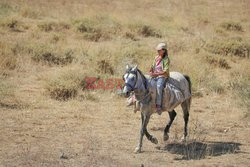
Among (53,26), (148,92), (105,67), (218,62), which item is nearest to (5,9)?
(53,26)

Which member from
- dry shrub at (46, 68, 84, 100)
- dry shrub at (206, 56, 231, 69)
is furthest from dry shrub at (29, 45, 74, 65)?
dry shrub at (206, 56, 231, 69)

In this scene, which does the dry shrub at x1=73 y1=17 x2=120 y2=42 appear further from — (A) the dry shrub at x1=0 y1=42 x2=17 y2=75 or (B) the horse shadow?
(B) the horse shadow

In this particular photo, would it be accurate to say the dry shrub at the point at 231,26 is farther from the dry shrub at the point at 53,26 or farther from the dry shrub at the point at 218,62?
the dry shrub at the point at 53,26

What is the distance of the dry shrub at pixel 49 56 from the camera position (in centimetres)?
1484

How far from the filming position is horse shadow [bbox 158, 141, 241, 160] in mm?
7957

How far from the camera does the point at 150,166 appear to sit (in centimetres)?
729

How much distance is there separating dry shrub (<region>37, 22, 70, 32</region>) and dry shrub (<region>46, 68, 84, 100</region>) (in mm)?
7985

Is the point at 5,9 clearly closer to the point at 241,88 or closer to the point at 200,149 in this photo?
the point at 241,88

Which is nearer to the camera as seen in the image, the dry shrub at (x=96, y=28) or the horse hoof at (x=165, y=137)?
the horse hoof at (x=165, y=137)

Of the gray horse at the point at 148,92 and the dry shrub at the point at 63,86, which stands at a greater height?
the gray horse at the point at 148,92

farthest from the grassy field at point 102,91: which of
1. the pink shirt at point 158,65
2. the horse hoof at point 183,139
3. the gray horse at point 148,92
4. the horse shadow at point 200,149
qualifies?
the pink shirt at point 158,65

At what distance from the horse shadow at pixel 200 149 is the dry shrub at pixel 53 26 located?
Answer: 12.4 metres

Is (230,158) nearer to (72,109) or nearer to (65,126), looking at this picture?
(65,126)

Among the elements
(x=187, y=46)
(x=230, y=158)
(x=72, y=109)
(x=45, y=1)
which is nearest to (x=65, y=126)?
(x=72, y=109)
